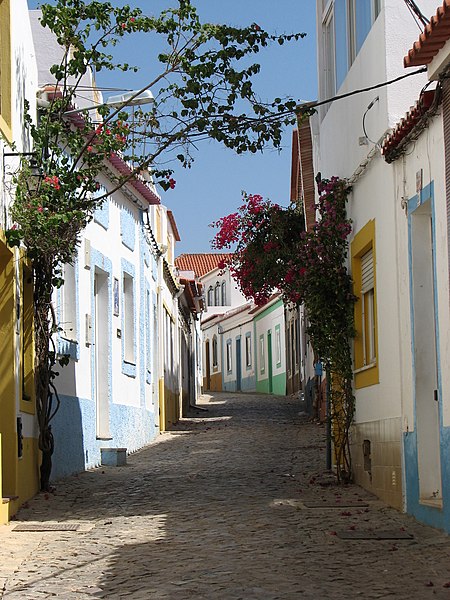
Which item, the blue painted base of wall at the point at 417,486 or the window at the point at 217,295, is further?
the window at the point at 217,295

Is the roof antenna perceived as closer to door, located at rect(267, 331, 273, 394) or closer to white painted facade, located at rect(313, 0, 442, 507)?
white painted facade, located at rect(313, 0, 442, 507)

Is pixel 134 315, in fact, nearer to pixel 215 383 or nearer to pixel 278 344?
pixel 278 344

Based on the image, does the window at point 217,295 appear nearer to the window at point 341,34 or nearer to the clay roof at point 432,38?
the window at point 341,34

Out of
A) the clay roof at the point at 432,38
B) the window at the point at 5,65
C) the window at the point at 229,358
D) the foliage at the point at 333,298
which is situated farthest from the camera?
the window at the point at 229,358

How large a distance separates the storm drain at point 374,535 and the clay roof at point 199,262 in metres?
59.7

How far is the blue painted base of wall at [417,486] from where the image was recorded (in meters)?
9.30

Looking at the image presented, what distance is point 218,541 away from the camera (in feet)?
31.5

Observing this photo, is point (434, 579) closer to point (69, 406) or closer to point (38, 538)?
point (38, 538)

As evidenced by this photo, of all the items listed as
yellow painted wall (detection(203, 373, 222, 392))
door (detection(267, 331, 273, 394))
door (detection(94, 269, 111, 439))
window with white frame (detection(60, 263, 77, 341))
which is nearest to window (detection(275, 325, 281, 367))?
door (detection(267, 331, 273, 394))

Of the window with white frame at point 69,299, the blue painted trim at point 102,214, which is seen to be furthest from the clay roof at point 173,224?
the window with white frame at point 69,299

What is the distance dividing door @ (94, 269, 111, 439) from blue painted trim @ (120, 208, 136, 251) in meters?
1.73

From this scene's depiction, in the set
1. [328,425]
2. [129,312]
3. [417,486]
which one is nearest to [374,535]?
[417,486]

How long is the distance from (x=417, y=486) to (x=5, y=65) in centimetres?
610

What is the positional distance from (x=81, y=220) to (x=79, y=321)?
11.9 feet
